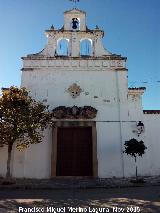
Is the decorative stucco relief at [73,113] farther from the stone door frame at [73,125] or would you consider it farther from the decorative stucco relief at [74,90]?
the decorative stucco relief at [74,90]

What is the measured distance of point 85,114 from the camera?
55.1 ft

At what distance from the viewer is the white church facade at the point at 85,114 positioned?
53.1 ft

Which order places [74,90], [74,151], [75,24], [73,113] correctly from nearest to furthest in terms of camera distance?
[74,151] < [73,113] < [74,90] < [75,24]

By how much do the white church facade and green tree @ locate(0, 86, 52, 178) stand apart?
1.36 meters

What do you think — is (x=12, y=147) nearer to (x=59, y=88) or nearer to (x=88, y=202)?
(x=59, y=88)

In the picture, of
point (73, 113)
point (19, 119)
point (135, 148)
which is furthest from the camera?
point (73, 113)

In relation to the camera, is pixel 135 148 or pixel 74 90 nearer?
pixel 135 148

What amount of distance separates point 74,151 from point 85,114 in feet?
7.26

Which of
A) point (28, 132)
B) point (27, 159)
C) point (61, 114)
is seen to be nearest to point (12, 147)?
point (27, 159)

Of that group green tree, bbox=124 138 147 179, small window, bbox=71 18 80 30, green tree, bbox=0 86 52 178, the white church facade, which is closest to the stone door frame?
the white church facade

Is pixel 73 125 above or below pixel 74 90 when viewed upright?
below

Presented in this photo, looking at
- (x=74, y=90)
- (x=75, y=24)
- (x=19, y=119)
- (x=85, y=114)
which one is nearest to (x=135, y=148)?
(x=85, y=114)

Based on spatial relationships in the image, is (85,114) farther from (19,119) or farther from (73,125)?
(19,119)

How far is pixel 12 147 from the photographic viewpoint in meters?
16.2
